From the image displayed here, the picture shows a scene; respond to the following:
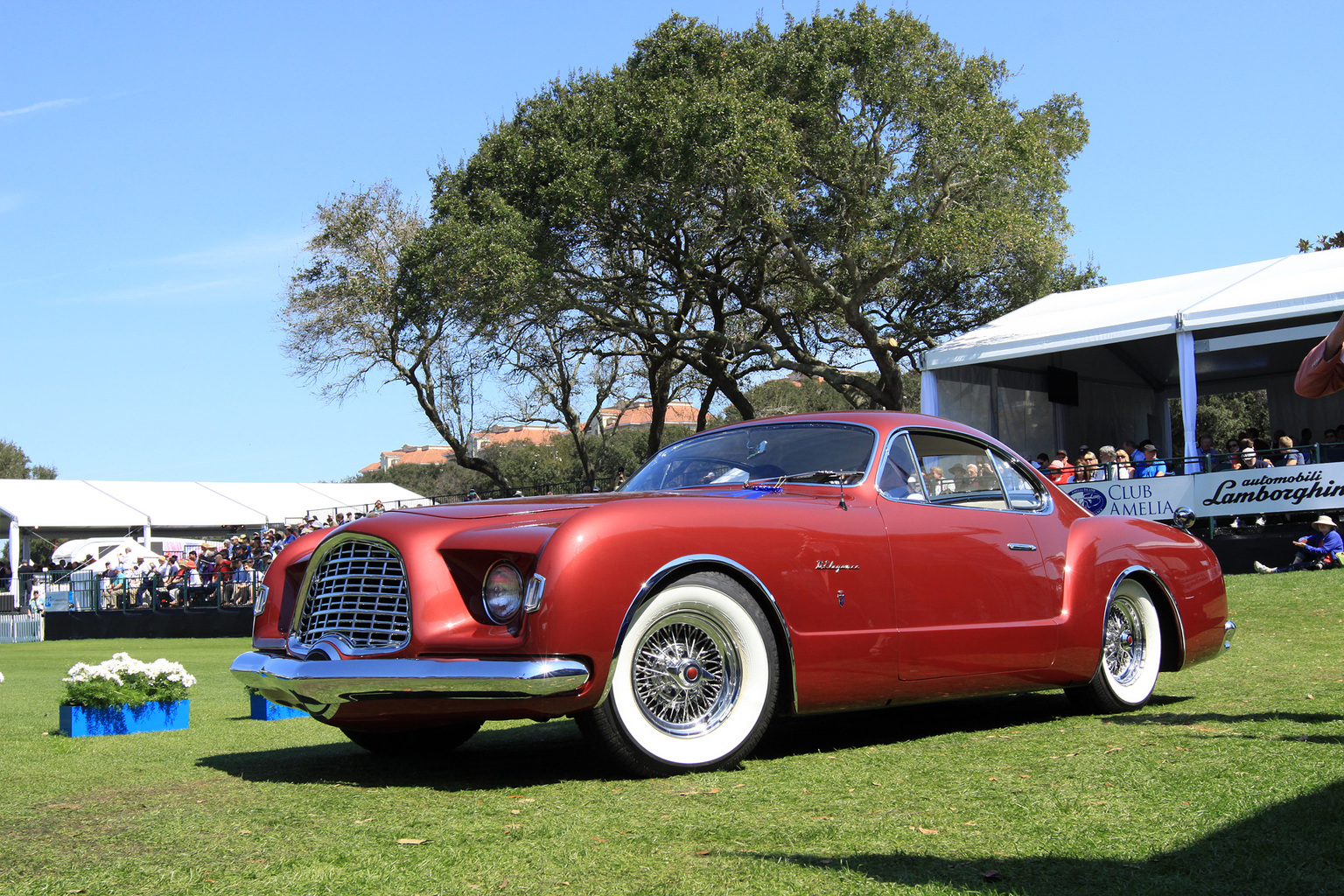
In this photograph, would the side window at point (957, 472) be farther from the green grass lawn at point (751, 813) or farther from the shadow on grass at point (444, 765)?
the shadow on grass at point (444, 765)

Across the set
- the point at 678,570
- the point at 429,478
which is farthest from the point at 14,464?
the point at 678,570

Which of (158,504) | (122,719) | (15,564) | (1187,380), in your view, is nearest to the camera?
(122,719)

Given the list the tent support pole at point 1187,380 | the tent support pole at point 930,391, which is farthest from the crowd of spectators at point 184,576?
the tent support pole at point 1187,380

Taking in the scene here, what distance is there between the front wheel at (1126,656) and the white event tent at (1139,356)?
43.7 ft

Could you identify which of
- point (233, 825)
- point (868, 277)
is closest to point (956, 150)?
point (868, 277)

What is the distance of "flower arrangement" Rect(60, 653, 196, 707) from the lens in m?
6.34

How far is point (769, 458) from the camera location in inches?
211

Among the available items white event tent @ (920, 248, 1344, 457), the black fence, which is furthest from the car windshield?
the black fence

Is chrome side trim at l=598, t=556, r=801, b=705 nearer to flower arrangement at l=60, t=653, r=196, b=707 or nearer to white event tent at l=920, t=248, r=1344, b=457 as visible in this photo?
flower arrangement at l=60, t=653, r=196, b=707

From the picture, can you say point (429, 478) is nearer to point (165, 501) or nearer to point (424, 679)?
point (165, 501)

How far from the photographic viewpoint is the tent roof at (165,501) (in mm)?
35312

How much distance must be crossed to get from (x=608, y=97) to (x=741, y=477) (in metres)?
21.4

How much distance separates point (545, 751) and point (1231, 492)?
48.7ft

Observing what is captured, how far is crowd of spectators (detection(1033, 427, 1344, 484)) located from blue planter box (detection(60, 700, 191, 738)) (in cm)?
1255
